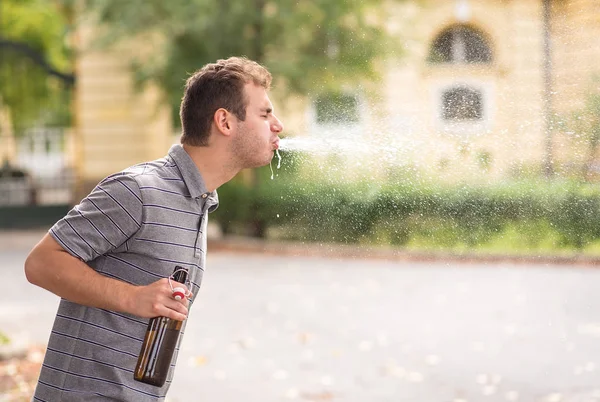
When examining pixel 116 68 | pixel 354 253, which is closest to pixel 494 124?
pixel 354 253

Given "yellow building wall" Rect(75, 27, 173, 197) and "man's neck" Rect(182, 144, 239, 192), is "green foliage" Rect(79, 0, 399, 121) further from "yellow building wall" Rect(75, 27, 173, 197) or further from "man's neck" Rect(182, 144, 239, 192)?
"man's neck" Rect(182, 144, 239, 192)

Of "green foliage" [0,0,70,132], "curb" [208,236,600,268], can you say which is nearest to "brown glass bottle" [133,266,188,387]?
"curb" [208,236,600,268]

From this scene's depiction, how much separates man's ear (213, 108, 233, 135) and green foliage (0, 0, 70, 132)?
19670 mm

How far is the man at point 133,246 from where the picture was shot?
220cm

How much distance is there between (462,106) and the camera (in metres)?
4.21

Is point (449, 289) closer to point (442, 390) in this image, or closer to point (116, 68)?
point (442, 390)

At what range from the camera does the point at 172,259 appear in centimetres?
230

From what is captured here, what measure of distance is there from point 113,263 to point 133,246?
7cm

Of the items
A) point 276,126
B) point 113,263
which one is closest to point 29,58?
point 276,126

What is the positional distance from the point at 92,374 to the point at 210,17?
14.6 m

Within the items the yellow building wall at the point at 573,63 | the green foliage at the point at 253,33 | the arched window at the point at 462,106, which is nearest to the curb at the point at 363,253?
the green foliage at the point at 253,33

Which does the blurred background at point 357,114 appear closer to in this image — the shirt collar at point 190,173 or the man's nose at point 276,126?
the man's nose at point 276,126

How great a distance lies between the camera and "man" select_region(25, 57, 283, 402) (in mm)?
2195

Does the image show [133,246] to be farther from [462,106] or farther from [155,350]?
[462,106]
